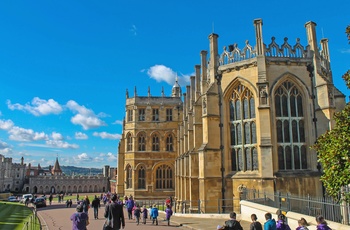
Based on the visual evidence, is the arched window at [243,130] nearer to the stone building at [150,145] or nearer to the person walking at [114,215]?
the person walking at [114,215]

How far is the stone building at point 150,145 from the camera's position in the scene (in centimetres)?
3994

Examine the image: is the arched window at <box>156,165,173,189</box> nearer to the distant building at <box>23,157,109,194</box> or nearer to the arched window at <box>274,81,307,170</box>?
the arched window at <box>274,81,307,170</box>

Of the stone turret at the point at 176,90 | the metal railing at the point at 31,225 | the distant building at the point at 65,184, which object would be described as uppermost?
the stone turret at the point at 176,90

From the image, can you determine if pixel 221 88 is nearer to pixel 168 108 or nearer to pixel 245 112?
pixel 245 112

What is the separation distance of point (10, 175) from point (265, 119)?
337ft

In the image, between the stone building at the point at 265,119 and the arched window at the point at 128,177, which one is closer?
the stone building at the point at 265,119

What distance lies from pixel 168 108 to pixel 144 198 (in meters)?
12.2

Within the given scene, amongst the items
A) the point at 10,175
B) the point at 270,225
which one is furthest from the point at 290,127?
the point at 10,175

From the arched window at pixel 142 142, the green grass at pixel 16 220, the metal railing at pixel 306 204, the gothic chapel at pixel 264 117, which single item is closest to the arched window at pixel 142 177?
the arched window at pixel 142 142

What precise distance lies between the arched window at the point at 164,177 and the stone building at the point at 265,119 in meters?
19.8

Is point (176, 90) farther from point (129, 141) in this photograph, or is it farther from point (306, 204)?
point (306, 204)

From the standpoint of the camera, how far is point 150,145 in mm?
40719

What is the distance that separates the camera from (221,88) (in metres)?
22.3

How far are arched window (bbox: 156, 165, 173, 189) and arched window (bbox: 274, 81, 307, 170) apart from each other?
22649 millimetres
